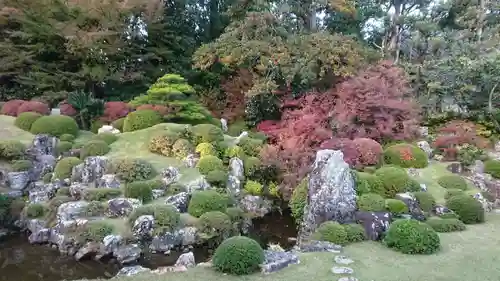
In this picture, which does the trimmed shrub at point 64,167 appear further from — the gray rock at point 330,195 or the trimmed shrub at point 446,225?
the trimmed shrub at point 446,225

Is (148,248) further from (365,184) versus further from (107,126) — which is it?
(107,126)

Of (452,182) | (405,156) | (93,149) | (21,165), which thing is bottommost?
(21,165)

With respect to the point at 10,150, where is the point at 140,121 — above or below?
above

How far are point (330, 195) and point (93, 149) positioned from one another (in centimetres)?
927

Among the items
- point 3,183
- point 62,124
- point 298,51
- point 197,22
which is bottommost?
point 3,183

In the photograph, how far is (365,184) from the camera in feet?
44.2

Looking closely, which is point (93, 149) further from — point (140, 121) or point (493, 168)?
point (493, 168)

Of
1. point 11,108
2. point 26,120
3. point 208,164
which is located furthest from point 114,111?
point 208,164

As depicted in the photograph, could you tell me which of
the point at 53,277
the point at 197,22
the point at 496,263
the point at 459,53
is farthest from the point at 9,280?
the point at 197,22

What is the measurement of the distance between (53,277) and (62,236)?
201 cm

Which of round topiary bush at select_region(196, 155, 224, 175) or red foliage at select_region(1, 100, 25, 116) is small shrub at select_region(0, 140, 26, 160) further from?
round topiary bush at select_region(196, 155, 224, 175)

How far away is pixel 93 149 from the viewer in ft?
54.7

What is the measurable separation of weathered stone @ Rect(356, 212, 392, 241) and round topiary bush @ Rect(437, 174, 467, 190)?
173 inches

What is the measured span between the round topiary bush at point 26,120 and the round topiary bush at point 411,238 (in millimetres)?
15727
